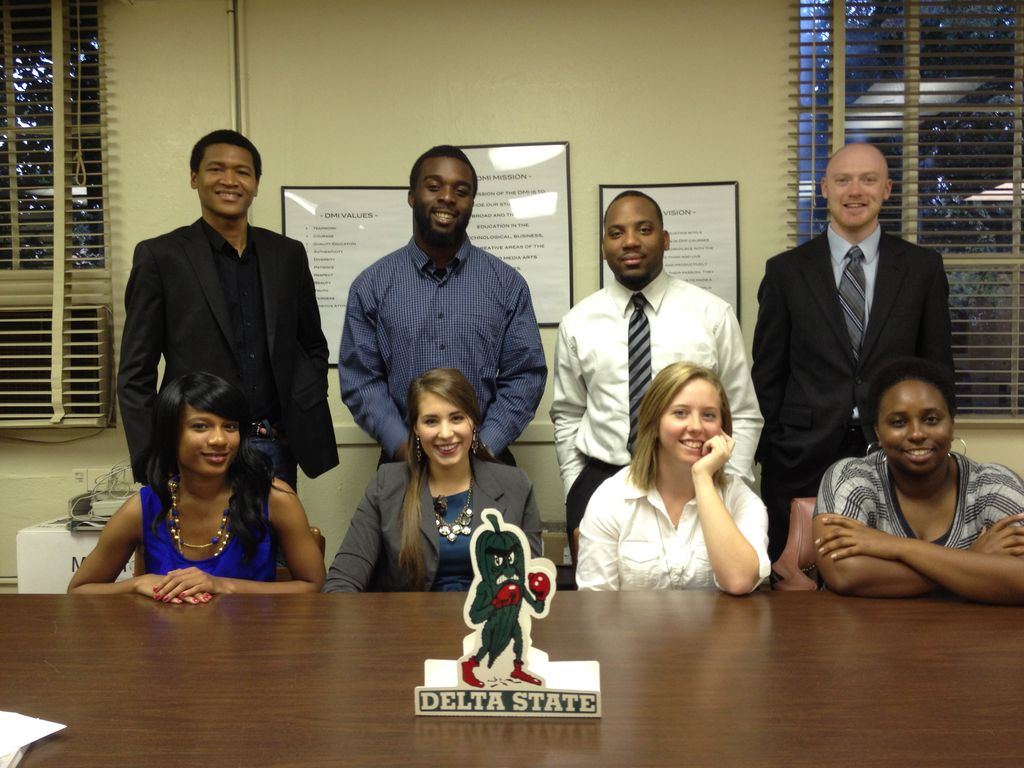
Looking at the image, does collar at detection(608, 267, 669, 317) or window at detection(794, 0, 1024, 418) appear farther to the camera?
window at detection(794, 0, 1024, 418)

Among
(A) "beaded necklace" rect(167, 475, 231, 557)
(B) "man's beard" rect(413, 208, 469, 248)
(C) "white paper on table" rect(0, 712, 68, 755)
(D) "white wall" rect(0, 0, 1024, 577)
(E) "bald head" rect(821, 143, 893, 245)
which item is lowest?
(C) "white paper on table" rect(0, 712, 68, 755)

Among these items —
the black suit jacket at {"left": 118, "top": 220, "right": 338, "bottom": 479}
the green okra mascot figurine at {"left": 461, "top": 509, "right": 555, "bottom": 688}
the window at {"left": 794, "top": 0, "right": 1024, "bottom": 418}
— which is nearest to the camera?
the green okra mascot figurine at {"left": 461, "top": 509, "right": 555, "bottom": 688}

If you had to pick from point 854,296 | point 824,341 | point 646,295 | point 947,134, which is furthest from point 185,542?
point 947,134

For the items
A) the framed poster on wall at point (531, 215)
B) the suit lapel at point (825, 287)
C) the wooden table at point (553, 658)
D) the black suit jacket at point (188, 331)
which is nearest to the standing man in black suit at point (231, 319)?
the black suit jacket at point (188, 331)

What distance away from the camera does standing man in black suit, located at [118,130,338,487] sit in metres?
2.82

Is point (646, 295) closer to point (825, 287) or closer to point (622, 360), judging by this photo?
point (622, 360)

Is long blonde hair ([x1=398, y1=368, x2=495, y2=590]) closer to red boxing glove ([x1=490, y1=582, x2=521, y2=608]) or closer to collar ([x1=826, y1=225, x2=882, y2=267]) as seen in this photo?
red boxing glove ([x1=490, y1=582, x2=521, y2=608])

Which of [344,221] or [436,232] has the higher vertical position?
[344,221]

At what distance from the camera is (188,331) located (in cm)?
282

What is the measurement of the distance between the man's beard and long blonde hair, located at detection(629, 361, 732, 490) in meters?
1.02

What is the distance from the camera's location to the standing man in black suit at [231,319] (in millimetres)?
2822

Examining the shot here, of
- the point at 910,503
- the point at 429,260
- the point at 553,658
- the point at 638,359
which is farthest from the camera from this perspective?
the point at 429,260

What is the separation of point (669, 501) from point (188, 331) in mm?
1519

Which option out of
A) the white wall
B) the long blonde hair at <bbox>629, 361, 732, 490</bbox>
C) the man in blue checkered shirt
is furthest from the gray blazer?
the white wall
